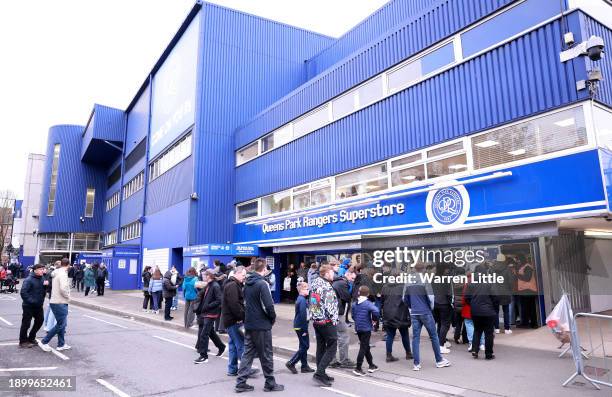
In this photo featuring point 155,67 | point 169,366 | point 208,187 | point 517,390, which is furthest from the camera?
point 155,67

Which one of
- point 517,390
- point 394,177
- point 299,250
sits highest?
Result: point 394,177

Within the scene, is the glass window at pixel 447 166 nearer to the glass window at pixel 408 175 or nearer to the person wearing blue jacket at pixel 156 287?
the glass window at pixel 408 175

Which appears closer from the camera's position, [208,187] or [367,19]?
[367,19]

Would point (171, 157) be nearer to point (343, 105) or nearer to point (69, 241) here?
point (343, 105)

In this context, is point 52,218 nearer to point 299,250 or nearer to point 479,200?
point 299,250

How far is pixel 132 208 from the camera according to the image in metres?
33.6

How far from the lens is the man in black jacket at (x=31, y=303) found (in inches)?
354

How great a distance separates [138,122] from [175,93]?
10059 millimetres

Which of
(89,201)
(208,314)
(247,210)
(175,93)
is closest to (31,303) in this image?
(208,314)

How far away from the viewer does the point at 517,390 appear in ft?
20.1

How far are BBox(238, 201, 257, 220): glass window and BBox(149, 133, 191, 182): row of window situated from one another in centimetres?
429

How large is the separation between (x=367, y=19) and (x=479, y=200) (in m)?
11.4

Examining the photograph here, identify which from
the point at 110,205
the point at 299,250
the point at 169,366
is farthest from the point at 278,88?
the point at 110,205

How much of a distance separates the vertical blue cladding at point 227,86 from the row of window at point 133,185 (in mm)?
11701
